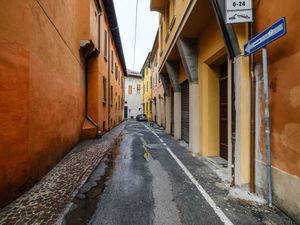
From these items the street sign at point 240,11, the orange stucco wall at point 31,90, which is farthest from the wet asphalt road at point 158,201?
the street sign at point 240,11

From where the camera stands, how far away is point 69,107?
6898 mm

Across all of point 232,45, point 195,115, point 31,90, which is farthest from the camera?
point 195,115

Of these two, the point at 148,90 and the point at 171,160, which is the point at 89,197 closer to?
the point at 171,160

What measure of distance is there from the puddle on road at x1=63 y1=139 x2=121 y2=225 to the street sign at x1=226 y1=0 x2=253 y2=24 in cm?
424

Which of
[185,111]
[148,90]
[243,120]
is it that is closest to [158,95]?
[148,90]

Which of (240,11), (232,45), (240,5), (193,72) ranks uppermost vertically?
(240,5)

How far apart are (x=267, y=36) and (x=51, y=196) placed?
15.2ft

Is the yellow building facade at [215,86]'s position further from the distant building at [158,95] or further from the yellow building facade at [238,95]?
the distant building at [158,95]

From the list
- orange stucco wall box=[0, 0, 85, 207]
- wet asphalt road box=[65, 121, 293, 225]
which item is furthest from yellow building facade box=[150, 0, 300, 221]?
orange stucco wall box=[0, 0, 85, 207]

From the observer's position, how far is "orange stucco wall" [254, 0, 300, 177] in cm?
269

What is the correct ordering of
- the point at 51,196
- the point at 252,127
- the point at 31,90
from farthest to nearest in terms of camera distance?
the point at 31,90 < the point at 252,127 < the point at 51,196

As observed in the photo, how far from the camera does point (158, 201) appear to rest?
3354mm

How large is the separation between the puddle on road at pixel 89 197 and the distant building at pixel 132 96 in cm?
3045

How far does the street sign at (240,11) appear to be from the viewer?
354 centimetres
